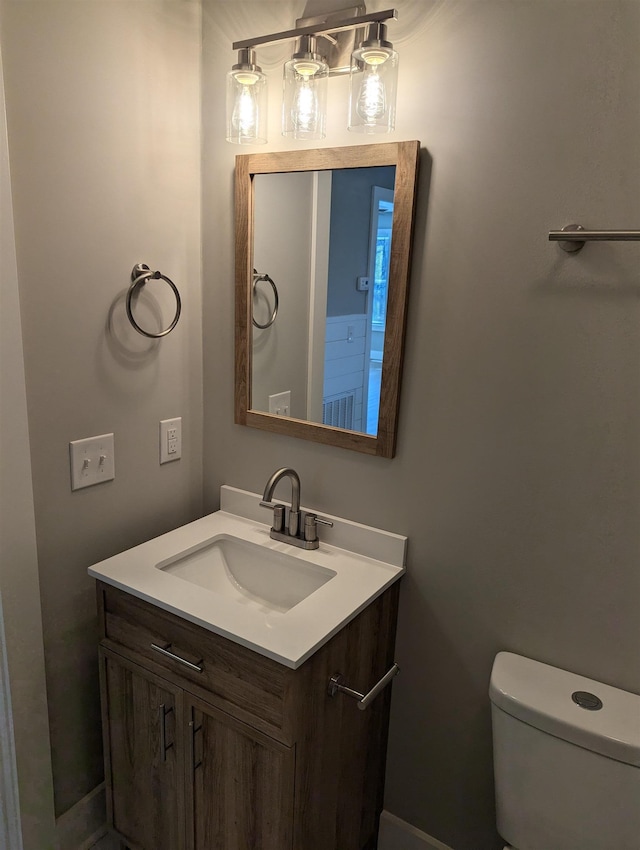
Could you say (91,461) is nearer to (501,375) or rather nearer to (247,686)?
(247,686)

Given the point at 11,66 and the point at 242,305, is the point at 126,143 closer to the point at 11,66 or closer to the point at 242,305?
the point at 11,66

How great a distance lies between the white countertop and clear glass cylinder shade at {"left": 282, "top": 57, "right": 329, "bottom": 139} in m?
0.98

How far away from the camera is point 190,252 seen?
1722 millimetres

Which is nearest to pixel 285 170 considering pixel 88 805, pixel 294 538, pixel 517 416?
pixel 517 416

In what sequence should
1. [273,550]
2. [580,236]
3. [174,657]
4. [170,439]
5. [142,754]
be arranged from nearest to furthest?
[580,236] → [174,657] → [142,754] → [273,550] → [170,439]

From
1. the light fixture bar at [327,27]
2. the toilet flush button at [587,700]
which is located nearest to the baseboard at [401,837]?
the toilet flush button at [587,700]

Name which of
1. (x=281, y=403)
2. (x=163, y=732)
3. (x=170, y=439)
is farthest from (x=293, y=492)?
(x=163, y=732)

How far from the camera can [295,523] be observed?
5.34 feet

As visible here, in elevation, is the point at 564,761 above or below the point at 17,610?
below

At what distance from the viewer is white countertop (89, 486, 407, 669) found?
1.22 meters

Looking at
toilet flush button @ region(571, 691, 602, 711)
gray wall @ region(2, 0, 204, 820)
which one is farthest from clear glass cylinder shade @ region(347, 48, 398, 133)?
toilet flush button @ region(571, 691, 602, 711)

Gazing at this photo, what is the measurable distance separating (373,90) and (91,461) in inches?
43.8

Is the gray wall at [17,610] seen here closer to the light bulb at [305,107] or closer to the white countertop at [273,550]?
the white countertop at [273,550]

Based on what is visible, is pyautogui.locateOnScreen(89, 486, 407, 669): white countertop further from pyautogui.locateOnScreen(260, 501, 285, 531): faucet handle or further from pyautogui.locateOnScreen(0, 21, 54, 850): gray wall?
pyautogui.locateOnScreen(0, 21, 54, 850): gray wall
